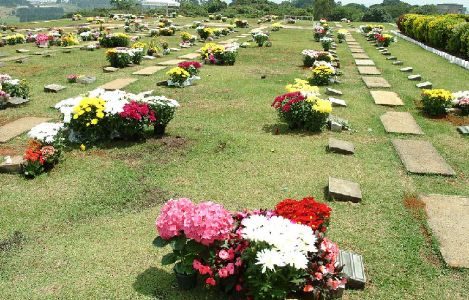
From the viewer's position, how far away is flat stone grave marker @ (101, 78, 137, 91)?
11.2 meters

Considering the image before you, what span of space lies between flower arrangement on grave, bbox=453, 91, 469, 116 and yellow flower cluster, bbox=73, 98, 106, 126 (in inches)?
316

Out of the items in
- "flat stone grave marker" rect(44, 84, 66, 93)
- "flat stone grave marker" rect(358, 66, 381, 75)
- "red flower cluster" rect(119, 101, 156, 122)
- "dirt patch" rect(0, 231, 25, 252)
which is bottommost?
"dirt patch" rect(0, 231, 25, 252)

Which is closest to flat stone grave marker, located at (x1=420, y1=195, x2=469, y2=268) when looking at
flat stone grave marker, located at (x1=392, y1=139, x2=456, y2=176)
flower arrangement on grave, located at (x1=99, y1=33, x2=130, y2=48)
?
flat stone grave marker, located at (x1=392, y1=139, x2=456, y2=176)

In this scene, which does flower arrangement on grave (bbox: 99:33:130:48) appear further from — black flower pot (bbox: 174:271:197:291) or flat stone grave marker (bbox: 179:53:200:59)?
black flower pot (bbox: 174:271:197:291)

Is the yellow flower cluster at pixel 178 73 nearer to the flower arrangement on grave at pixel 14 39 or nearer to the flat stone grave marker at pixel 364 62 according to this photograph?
the flat stone grave marker at pixel 364 62

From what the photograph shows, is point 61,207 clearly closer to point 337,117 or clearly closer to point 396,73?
point 337,117

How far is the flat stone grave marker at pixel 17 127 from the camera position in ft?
25.1

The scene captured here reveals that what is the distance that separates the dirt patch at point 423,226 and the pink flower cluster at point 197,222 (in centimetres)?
234

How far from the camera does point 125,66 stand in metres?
14.6

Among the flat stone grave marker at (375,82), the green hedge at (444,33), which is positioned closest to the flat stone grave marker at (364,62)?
the flat stone grave marker at (375,82)

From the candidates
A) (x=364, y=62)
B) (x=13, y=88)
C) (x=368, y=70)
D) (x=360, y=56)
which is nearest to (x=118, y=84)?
(x=13, y=88)

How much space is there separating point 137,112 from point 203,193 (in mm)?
2256

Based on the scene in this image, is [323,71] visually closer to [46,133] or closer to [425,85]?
[425,85]

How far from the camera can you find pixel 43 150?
6.16 metres
